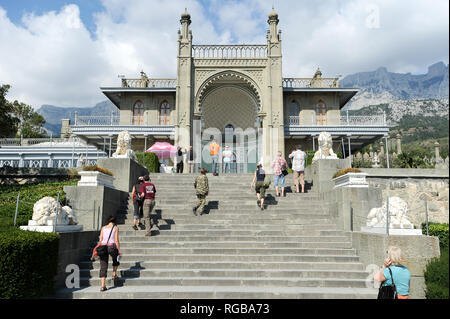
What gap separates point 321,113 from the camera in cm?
2606

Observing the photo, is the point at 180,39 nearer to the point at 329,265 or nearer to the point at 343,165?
the point at 343,165

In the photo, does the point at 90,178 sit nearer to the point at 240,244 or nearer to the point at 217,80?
the point at 240,244

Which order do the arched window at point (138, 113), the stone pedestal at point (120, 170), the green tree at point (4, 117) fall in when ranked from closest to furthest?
the stone pedestal at point (120, 170), the green tree at point (4, 117), the arched window at point (138, 113)

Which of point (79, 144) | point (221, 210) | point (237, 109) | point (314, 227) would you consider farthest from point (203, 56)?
point (314, 227)

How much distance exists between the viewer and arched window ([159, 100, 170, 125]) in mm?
25859

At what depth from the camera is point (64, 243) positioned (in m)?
6.88

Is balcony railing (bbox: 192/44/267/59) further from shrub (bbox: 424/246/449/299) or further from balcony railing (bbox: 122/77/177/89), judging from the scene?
shrub (bbox: 424/246/449/299)

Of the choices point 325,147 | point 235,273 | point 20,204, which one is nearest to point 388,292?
point 235,273

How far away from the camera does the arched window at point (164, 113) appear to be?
1018 inches

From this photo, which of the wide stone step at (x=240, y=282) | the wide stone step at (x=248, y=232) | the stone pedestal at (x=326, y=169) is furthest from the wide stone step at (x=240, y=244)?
the stone pedestal at (x=326, y=169)

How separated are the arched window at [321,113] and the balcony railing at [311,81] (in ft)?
4.42

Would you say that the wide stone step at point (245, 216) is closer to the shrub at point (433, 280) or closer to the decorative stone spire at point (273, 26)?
the shrub at point (433, 280)

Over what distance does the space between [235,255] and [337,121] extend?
A: 20516 mm

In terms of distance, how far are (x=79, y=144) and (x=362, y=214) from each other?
86.6 feet
